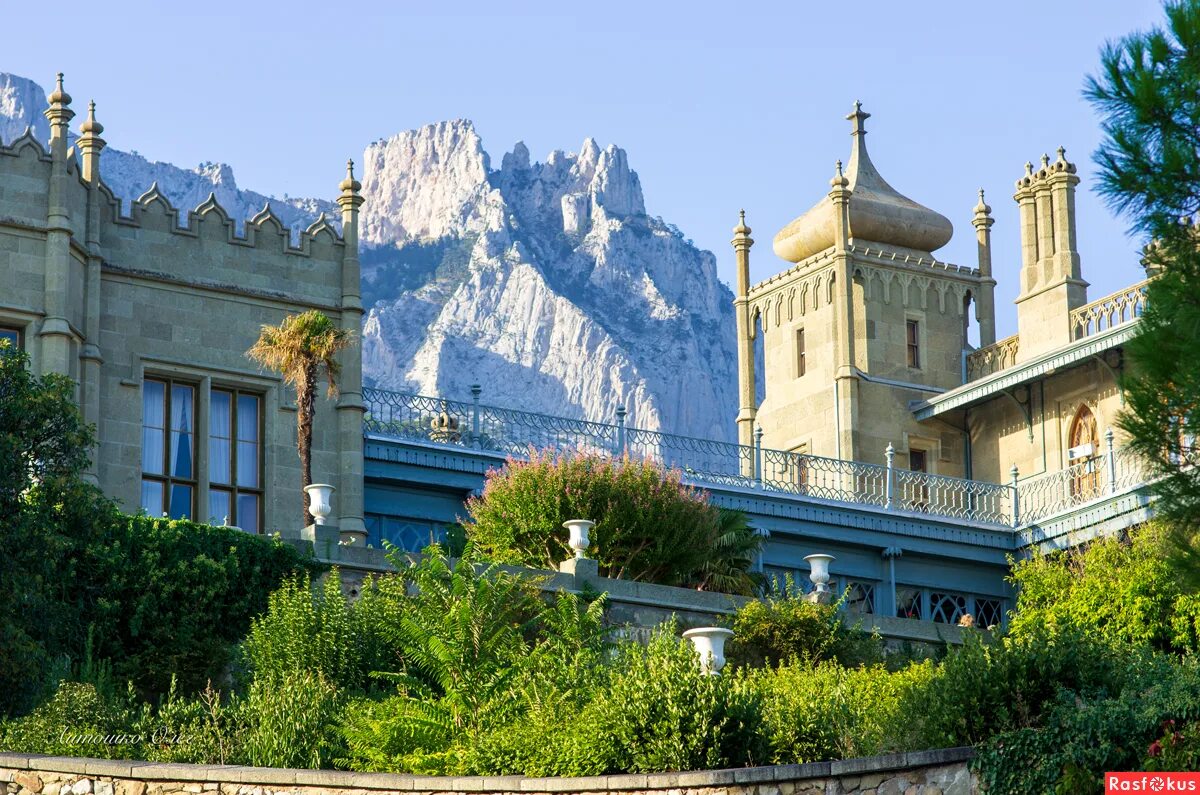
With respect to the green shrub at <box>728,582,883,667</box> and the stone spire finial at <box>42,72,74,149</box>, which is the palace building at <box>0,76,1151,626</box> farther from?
the green shrub at <box>728,582,883,667</box>

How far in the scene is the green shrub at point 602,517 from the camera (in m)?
27.1

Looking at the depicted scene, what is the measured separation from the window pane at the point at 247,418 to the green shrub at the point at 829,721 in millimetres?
10705

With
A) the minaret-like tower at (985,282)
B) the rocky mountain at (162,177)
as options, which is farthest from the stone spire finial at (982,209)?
the rocky mountain at (162,177)

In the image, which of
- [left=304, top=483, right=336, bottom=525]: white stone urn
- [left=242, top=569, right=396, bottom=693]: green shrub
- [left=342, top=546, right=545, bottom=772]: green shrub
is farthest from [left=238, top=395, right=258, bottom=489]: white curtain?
[left=242, top=569, right=396, bottom=693]: green shrub

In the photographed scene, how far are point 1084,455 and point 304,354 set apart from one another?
14.8 m

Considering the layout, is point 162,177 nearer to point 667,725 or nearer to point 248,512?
point 248,512

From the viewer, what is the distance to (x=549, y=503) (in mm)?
27109

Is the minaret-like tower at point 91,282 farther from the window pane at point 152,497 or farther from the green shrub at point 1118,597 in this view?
the green shrub at point 1118,597

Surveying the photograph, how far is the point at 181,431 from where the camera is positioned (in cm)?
2986

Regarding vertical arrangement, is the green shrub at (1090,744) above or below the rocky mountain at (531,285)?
below

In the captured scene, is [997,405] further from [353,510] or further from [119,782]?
[119,782]

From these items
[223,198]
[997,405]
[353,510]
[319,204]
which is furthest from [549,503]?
[319,204]

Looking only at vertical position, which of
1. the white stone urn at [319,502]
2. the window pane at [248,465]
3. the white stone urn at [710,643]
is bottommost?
the white stone urn at [710,643]

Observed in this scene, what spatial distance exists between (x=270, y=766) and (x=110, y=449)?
10683mm
